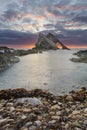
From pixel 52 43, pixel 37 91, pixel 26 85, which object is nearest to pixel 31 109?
pixel 37 91

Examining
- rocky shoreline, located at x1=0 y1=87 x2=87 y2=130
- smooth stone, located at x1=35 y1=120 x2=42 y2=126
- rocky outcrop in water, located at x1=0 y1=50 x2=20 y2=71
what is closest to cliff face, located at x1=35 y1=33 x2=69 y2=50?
rocky outcrop in water, located at x1=0 y1=50 x2=20 y2=71

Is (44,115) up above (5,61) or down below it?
above

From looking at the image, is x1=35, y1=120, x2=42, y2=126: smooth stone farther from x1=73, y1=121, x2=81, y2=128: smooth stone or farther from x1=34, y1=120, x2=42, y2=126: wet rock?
x1=73, y1=121, x2=81, y2=128: smooth stone

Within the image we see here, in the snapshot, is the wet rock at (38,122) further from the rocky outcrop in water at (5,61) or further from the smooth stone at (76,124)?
the rocky outcrop in water at (5,61)

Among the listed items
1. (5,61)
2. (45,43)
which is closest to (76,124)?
(5,61)

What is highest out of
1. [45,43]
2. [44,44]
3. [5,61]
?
[5,61]

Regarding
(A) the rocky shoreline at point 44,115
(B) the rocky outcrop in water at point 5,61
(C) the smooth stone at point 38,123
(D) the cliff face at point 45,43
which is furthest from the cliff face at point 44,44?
(C) the smooth stone at point 38,123

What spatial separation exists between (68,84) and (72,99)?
6565 millimetres

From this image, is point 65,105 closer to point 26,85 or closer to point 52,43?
point 26,85

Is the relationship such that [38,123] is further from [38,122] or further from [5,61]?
[5,61]

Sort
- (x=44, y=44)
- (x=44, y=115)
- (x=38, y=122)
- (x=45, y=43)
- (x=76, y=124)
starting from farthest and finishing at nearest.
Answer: (x=44, y=44) → (x=45, y=43) → (x=44, y=115) → (x=38, y=122) → (x=76, y=124)

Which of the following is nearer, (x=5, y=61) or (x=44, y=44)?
(x=5, y=61)

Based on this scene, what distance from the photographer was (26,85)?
19.0m

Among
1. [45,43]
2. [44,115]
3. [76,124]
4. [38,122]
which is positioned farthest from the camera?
[45,43]
